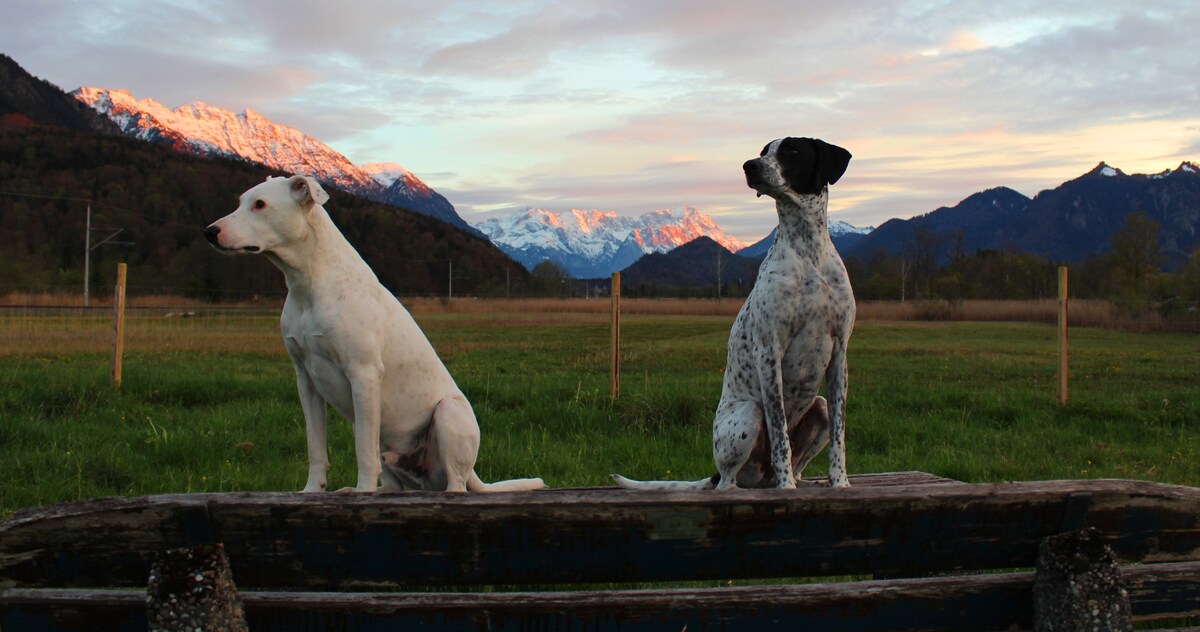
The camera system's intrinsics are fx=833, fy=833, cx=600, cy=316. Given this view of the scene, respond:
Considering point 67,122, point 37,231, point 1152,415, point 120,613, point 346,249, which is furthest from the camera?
point 67,122

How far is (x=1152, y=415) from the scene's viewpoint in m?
8.93

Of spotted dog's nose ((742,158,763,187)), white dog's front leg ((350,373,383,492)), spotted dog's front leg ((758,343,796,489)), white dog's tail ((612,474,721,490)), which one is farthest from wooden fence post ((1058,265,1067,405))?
white dog's front leg ((350,373,383,492))

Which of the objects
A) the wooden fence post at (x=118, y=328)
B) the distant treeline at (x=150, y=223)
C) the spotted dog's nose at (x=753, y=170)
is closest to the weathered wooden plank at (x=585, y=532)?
the spotted dog's nose at (x=753, y=170)

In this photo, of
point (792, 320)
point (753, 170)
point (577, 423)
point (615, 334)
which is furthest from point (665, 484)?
point (615, 334)

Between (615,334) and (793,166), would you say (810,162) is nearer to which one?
(793,166)

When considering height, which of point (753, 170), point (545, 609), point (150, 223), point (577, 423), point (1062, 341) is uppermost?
point (150, 223)

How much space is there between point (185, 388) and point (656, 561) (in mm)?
8708

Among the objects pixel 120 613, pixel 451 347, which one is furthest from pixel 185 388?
pixel 451 347

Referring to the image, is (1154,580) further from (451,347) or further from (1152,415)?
(451,347)

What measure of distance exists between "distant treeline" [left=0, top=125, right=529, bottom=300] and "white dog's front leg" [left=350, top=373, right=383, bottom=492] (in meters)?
50.0

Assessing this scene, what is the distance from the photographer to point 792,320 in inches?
129

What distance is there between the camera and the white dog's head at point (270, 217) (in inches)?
115

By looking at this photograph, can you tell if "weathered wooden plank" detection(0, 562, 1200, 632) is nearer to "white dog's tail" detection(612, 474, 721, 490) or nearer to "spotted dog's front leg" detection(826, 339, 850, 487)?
"spotted dog's front leg" detection(826, 339, 850, 487)

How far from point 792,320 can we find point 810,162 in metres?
0.62
